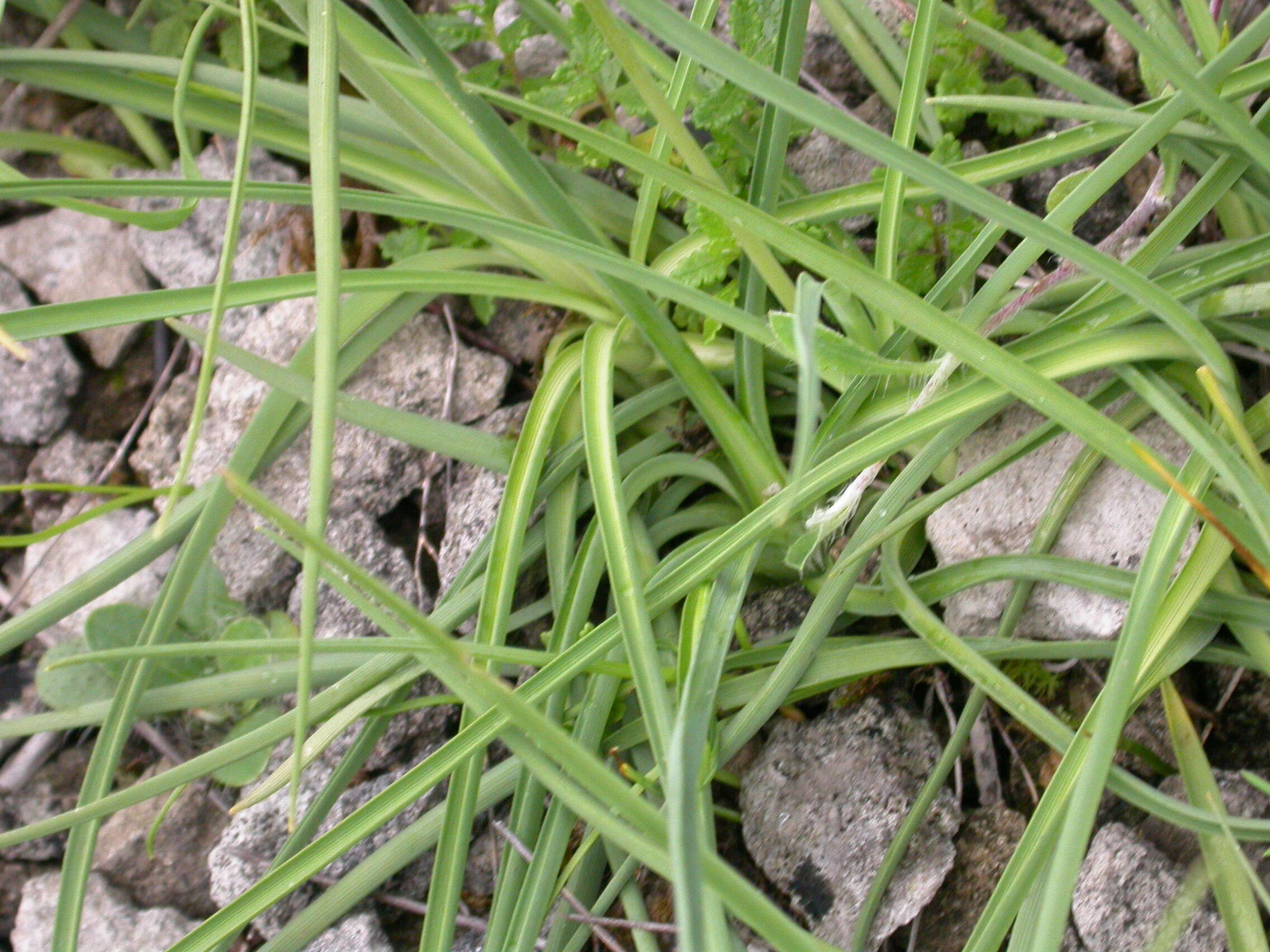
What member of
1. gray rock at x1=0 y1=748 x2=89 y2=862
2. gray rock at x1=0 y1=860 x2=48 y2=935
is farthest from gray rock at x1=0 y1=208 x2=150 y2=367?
gray rock at x1=0 y1=860 x2=48 y2=935

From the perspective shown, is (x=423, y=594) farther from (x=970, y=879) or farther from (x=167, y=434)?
(x=970, y=879)

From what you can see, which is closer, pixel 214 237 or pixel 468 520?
pixel 468 520

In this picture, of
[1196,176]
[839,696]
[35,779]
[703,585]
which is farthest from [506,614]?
[1196,176]

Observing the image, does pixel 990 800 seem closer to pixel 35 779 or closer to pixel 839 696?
pixel 839 696

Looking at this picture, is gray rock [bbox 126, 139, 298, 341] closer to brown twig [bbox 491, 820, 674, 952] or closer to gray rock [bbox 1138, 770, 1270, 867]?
brown twig [bbox 491, 820, 674, 952]

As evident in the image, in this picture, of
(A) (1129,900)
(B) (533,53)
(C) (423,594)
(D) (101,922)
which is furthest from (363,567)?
(A) (1129,900)

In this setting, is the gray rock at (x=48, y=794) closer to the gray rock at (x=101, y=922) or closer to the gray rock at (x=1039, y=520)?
the gray rock at (x=101, y=922)

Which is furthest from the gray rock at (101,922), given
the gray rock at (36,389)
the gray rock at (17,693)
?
the gray rock at (36,389)
